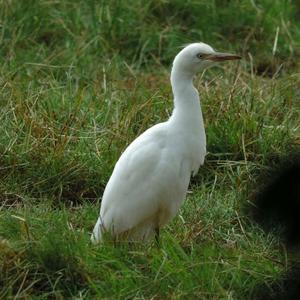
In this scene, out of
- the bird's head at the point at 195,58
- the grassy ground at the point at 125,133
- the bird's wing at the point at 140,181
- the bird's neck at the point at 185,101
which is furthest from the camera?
the bird's head at the point at 195,58

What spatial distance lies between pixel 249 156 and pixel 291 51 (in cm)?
199

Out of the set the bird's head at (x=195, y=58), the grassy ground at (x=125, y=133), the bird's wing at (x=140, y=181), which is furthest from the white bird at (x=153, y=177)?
the bird's head at (x=195, y=58)

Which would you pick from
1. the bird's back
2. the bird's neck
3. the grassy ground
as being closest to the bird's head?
the bird's neck

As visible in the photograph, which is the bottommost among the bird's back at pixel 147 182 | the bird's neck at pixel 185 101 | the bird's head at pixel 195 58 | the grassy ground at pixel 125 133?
the grassy ground at pixel 125 133

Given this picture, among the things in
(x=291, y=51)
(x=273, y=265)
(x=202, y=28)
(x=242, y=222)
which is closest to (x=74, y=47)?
(x=202, y=28)

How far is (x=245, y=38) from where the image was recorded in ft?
22.3

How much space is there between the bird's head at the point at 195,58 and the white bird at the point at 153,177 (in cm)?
21

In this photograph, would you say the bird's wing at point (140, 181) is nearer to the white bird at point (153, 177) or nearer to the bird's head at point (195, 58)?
the white bird at point (153, 177)

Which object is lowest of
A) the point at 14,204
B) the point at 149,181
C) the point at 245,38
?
the point at 245,38

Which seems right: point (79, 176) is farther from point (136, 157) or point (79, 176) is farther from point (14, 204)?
point (136, 157)

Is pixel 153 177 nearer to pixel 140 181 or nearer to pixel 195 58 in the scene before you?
pixel 140 181

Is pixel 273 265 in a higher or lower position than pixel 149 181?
lower

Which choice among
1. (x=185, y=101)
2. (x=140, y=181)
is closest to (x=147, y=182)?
(x=140, y=181)

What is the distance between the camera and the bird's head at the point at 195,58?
3.72m
